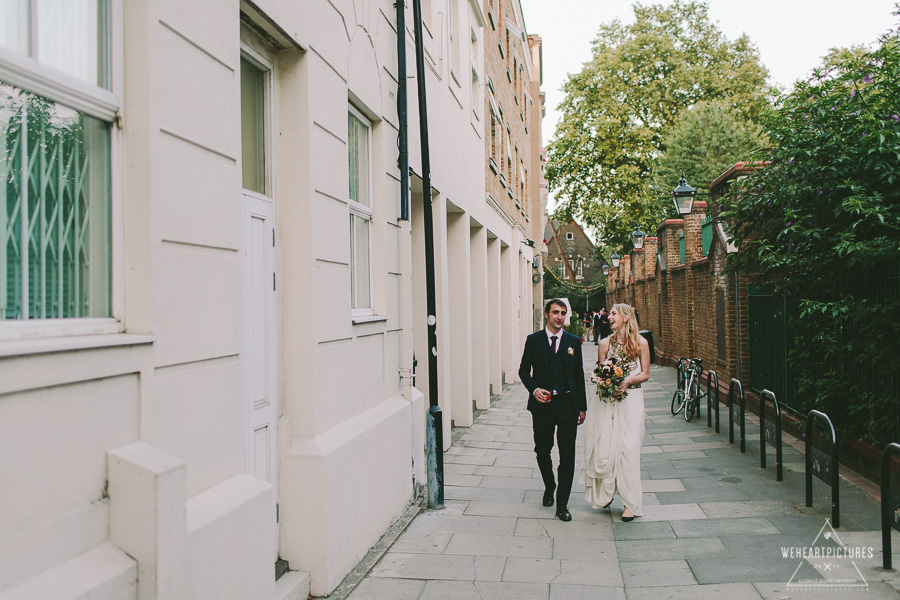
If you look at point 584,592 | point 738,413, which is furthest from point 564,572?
point 738,413

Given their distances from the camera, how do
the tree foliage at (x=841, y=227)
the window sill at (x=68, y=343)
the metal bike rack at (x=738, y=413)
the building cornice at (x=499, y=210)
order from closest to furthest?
the window sill at (x=68, y=343) < the tree foliage at (x=841, y=227) < the metal bike rack at (x=738, y=413) < the building cornice at (x=499, y=210)

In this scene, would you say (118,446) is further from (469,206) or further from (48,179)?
(469,206)

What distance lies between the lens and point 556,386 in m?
7.11

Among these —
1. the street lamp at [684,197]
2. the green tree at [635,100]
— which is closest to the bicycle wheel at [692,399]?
the street lamp at [684,197]

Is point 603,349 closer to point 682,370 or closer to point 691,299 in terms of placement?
point 682,370

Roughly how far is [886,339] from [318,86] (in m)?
5.59

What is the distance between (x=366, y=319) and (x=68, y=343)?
3.68m

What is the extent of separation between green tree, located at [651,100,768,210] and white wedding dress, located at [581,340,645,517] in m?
28.2

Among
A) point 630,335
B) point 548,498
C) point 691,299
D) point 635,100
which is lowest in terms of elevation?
point 548,498

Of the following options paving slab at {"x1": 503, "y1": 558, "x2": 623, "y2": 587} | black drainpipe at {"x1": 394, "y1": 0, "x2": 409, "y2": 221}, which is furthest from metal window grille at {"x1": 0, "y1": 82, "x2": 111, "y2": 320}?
black drainpipe at {"x1": 394, "y1": 0, "x2": 409, "y2": 221}

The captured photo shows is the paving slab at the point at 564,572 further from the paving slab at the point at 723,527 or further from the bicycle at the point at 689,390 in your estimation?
the bicycle at the point at 689,390

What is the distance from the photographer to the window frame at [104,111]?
271 cm

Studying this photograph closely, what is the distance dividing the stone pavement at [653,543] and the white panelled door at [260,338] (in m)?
1.16

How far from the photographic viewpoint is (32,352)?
2482 millimetres
